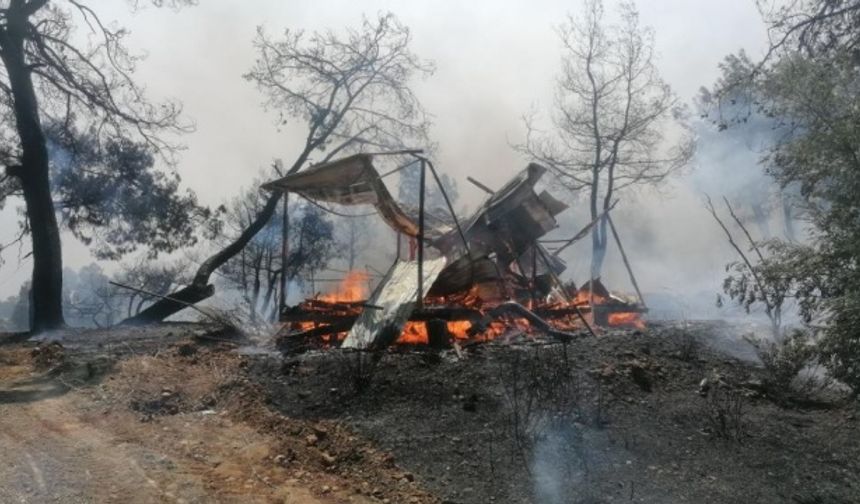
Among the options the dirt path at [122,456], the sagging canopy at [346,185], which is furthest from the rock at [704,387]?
the sagging canopy at [346,185]

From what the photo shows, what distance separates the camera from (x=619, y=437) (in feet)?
16.3

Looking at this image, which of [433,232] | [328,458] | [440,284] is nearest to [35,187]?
[433,232]

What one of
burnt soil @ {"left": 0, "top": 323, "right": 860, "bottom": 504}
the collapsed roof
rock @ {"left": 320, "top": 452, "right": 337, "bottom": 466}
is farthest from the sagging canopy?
rock @ {"left": 320, "top": 452, "right": 337, "bottom": 466}

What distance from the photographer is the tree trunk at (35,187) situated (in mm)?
11750

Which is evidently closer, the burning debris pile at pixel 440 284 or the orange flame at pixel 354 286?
the burning debris pile at pixel 440 284

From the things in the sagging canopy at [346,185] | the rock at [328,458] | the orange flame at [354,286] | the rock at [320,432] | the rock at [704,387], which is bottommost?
the rock at [328,458]

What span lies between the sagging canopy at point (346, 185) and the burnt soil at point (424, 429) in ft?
8.78

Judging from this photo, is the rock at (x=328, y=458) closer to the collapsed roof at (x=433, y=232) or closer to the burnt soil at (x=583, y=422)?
the burnt soil at (x=583, y=422)

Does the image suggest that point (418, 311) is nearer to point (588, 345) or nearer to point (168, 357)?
point (588, 345)

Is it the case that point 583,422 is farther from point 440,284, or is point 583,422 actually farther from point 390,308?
point 440,284

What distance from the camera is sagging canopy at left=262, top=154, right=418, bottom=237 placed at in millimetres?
8180

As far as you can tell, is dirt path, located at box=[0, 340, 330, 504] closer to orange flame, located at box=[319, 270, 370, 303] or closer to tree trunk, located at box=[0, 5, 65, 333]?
orange flame, located at box=[319, 270, 370, 303]

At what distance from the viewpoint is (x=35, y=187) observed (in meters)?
11.9

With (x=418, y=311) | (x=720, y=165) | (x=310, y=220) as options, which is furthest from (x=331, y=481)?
(x=720, y=165)
